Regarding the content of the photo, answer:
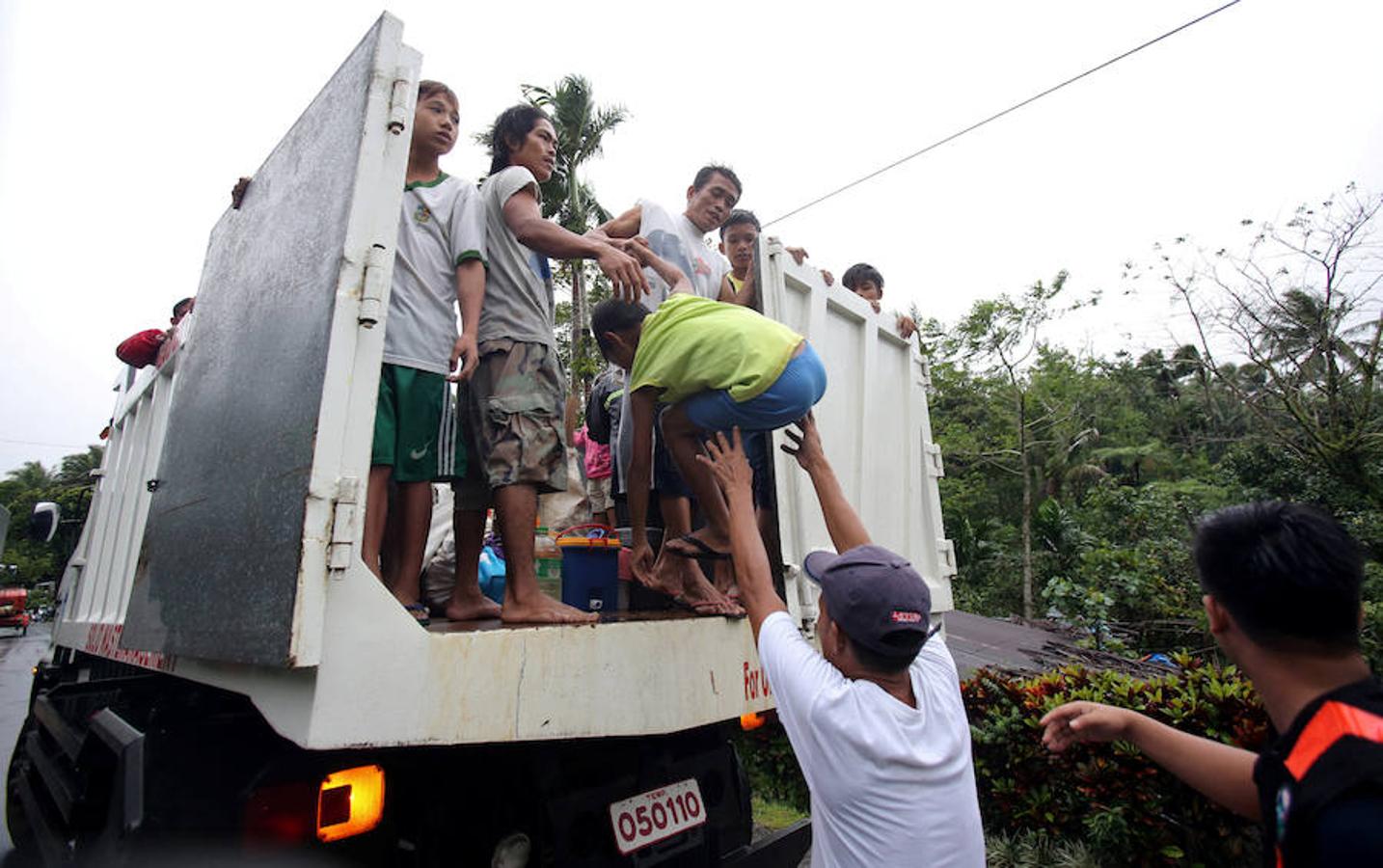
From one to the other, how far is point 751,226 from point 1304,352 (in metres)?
10.1

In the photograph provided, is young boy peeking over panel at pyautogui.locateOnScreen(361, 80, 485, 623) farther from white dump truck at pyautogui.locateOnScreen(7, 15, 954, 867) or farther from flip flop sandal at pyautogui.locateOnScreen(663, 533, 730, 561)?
flip flop sandal at pyautogui.locateOnScreen(663, 533, 730, 561)

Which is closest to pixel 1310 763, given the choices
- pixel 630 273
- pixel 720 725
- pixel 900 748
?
pixel 900 748

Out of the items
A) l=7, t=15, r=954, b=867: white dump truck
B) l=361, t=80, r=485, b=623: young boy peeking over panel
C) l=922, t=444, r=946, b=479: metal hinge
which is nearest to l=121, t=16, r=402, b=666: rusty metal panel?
l=7, t=15, r=954, b=867: white dump truck

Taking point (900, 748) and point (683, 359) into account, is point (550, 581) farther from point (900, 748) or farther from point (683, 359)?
point (900, 748)

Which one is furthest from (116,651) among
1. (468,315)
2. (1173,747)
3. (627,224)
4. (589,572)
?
(1173,747)

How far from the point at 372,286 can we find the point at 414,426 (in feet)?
1.85

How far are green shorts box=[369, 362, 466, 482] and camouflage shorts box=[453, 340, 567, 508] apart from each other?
80 mm

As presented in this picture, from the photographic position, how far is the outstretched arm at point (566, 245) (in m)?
1.95

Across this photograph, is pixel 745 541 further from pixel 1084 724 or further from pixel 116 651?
pixel 116 651

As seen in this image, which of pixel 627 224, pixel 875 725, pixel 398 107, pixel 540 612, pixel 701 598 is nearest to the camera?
pixel 875 725

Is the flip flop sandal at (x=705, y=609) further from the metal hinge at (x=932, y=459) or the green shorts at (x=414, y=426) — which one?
the metal hinge at (x=932, y=459)

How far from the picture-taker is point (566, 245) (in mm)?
1948

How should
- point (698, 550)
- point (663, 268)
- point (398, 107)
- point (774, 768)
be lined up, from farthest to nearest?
1. point (774, 768)
2. point (663, 268)
3. point (698, 550)
4. point (398, 107)

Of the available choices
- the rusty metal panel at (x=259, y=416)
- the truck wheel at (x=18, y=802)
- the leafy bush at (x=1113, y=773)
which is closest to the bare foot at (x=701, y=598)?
the rusty metal panel at (x=259, y=416)
